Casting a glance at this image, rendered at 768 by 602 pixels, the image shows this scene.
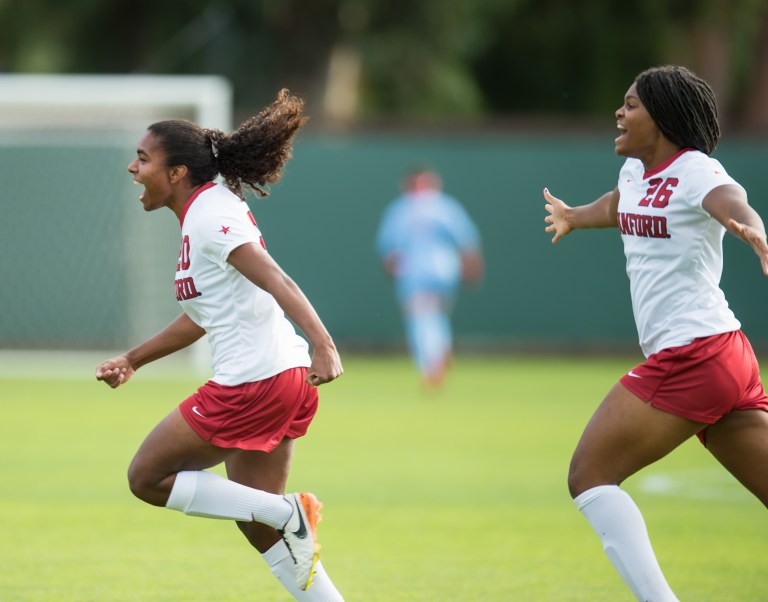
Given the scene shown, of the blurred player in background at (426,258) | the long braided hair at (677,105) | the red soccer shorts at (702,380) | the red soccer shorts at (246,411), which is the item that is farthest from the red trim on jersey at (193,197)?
the blurred player in background at (426,258)

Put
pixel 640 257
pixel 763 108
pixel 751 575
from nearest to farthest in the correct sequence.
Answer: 1. pixel 640 257
2. pixel 751 575
3. pixel 763 108

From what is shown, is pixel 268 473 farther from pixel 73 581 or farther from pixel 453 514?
pixel 453 514

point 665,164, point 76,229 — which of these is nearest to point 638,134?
point 665,164

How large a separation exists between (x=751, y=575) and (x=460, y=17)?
803 inches

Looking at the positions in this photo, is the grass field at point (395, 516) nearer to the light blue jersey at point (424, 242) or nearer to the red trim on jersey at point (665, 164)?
the light blue jersey at point (424, 242)

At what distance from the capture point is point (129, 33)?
2750cm

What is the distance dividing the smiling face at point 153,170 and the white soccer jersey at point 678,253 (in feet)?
6.24

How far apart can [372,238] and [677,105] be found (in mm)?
15689

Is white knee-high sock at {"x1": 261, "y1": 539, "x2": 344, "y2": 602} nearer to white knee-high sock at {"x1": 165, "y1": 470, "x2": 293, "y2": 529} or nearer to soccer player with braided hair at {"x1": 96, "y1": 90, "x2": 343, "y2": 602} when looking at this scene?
soccer player with braided hair at {"x1": 96, "y1": 90, "x2": 343, "y2": 602}

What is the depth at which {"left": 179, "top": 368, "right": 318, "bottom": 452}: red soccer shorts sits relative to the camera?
5.36 meters

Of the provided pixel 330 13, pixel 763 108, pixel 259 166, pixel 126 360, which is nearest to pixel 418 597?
pixel 126 360

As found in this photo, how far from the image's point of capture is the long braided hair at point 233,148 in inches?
221

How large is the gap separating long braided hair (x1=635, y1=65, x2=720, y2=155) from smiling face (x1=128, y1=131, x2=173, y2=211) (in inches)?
77.3

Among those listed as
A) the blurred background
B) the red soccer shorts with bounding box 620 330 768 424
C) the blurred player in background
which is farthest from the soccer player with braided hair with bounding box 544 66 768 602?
the blurred background
